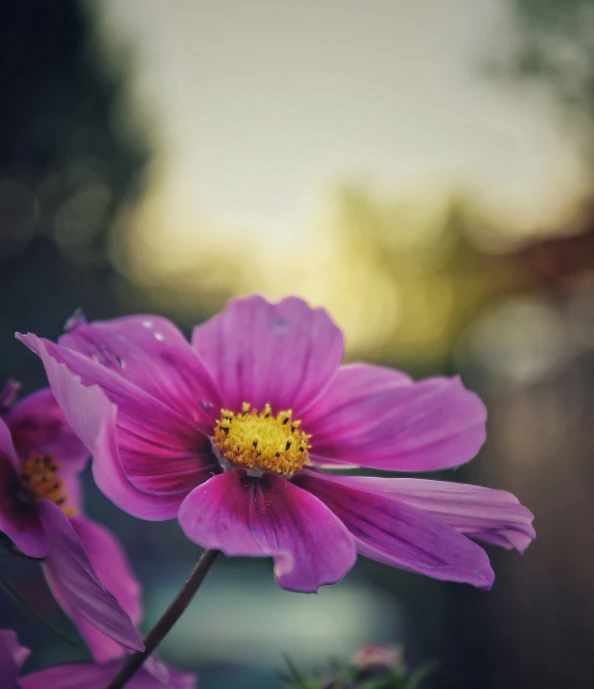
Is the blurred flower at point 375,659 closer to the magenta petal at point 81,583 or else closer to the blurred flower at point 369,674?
the blurred flower at point 369,674

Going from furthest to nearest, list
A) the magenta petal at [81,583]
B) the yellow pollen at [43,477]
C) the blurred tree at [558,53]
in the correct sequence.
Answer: the blurred tree at [558,53] → the yellow pollen at [43,477] → the magenta petal at [81,583]

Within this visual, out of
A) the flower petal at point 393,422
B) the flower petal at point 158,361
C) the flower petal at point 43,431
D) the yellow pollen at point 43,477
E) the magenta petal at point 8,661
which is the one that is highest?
the flower petal at point 393,422

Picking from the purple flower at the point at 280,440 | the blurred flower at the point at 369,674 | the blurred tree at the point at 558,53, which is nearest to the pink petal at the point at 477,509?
the purple flower at the point at 280,440

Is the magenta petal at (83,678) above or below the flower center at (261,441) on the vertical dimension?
below

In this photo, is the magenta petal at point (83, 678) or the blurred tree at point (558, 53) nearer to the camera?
the magenta petal at point (83, 678)

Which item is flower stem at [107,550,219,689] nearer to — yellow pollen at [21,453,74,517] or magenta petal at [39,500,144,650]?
magenta petal at [39,500,144,650]

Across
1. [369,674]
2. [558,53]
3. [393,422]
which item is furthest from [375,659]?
[558,53]

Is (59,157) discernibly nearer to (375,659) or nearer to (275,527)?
(375,659)
